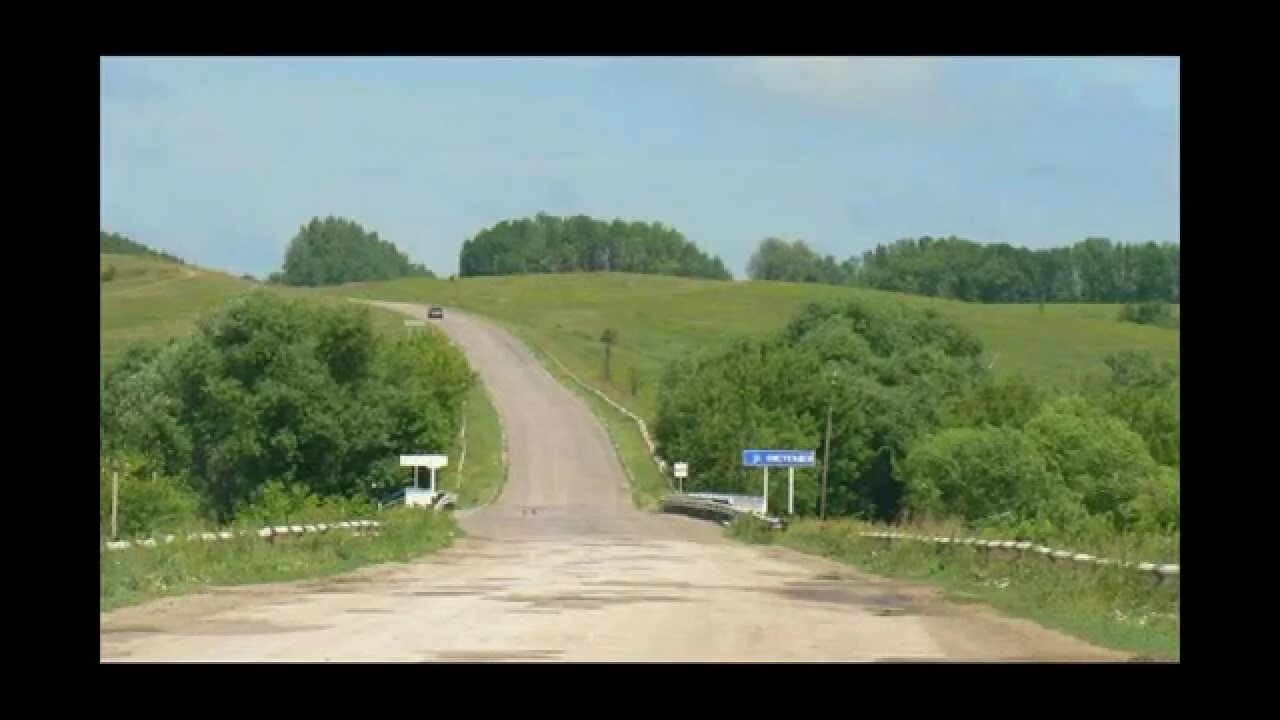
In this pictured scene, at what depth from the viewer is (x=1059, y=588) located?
30.6 m

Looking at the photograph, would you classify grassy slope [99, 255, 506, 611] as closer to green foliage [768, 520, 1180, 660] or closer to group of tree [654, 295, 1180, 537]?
green foliage [768, 520, 1180, 660]

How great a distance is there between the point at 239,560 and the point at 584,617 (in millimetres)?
12718

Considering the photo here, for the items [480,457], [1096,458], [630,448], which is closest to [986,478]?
[1096,458]

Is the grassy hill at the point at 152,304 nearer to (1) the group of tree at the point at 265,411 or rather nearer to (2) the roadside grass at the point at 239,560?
(1) the group of tree at the point at 265,411

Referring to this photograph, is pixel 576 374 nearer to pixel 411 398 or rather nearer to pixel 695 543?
pixel 411 398

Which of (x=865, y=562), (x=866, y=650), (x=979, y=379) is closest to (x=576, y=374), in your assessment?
(x=979, y=379)

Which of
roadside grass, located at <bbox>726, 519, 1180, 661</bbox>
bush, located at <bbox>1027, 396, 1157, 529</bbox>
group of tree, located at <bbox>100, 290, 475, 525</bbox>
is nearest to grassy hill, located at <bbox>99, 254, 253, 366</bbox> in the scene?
group of tree, located at <bbox>100, 290, 475, 525</bbox>

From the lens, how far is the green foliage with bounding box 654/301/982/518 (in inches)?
4496

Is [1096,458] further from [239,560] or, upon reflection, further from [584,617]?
[584,617]

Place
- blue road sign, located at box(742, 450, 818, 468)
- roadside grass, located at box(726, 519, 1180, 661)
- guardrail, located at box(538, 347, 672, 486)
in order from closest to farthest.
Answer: roadside grass, located at box(726, 519, 1180, 661)
blue road sign, located at box(742, 450, 818, 468)
guardrail, located at box(538, 347, 672, 486)

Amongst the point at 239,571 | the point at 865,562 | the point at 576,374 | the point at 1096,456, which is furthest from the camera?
the point at 576,374

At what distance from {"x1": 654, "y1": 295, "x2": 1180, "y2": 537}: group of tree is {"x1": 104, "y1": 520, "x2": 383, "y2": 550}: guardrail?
2138 inches
